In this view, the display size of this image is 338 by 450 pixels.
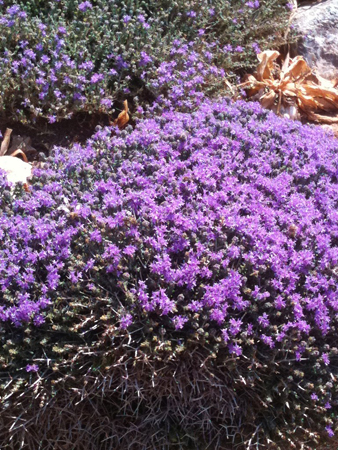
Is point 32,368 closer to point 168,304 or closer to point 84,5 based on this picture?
point 168,304

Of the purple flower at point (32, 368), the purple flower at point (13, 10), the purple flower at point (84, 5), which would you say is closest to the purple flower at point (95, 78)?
the purple flower at point (84, 5)

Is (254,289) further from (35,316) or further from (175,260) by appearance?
(35,316)

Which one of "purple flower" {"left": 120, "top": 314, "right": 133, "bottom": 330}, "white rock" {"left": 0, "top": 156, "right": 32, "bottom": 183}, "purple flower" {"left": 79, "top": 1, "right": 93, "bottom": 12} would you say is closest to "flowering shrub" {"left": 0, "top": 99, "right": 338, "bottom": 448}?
"purple flower" {"left": 120, "top": 314, "right": 133, "bottom": 330}

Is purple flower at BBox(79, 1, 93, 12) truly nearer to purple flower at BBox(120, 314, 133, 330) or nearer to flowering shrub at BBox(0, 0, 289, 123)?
flowering shrub at BBox(0, 0, 289, 123)

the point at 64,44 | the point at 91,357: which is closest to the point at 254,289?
the point at 91,357

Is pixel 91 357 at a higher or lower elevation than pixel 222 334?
lower

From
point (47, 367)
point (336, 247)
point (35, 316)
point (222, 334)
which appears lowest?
point (47, 367)

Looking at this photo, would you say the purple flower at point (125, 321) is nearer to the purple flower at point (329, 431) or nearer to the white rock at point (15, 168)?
the purple flower at point (329, 431)
